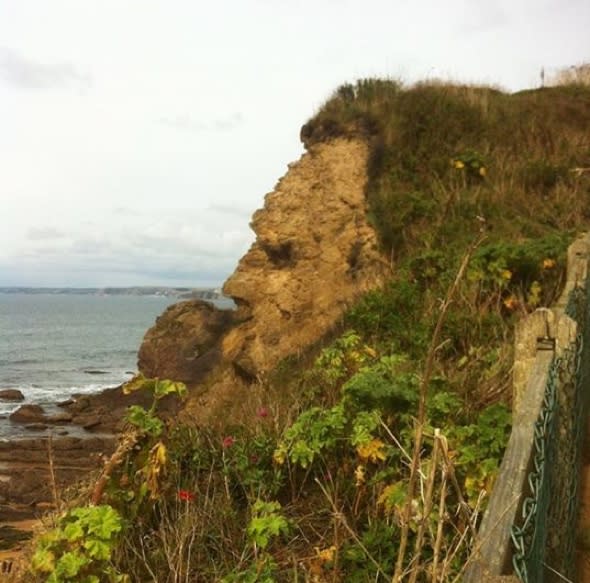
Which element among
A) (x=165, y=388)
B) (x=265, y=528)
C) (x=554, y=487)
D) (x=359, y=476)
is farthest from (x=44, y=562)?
(x=554, y=487)

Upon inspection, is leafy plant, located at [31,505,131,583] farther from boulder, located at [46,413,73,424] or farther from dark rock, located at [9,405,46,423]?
dark rock, located at [9,405,46,423]

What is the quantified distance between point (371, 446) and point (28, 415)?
97.4 ft

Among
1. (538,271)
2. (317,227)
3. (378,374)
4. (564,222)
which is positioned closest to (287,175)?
(317,227)

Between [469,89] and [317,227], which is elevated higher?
[469,89]

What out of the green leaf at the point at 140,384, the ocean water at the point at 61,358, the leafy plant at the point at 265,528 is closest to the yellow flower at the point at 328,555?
the leafy plant at the point at 265,528

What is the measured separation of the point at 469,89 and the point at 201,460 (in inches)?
569

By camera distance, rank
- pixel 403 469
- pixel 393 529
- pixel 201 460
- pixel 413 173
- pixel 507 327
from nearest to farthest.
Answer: pixel 393 529
pixel 403 469
pixel 201 460
pixel 507 327
pixel 413 173

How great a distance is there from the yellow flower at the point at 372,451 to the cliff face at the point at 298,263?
9091 millimetres

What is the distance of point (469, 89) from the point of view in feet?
57.3

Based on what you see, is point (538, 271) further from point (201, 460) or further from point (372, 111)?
point (372, 111)

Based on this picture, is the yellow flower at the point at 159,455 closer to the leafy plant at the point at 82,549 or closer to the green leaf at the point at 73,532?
the leafy plant at the point at 82,549

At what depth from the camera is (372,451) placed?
5.04 m

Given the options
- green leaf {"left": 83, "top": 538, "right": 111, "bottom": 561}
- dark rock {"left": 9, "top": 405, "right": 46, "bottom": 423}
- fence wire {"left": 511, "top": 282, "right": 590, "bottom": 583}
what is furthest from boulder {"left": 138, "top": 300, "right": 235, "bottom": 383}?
fence wire {"left": 511, "top": 282, "right": 590, "bottom": 583}

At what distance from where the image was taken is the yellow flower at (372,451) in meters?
5.03
